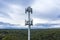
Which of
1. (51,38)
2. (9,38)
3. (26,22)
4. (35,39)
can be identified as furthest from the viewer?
(51,38)

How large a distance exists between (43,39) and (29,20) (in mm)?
48048

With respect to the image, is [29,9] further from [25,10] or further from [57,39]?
[57,39]

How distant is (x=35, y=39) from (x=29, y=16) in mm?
39070

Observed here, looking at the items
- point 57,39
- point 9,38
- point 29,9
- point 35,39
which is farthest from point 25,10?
point 57,39

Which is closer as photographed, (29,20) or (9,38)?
(29,20)

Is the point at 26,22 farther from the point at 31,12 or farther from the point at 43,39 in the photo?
the point at 43,39

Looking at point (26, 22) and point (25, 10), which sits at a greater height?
point (25, 10)

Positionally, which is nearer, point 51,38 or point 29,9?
point 29,9

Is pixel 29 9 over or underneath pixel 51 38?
over

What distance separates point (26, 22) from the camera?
3159 cm

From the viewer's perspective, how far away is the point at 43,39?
258 feet

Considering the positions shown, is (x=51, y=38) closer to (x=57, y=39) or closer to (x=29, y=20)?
(x=57, y=39)

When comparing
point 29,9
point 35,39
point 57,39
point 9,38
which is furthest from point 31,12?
point 57,39

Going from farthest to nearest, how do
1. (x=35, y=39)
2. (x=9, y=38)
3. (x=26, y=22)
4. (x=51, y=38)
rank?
(x=51, y=38) → (x=35, y=39) → (x=9, y=38) → (x=26, y=22)
